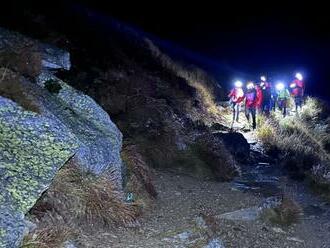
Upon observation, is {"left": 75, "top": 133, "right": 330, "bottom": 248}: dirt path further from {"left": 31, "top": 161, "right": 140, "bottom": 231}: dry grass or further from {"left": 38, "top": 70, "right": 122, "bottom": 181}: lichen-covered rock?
{"left": 38, "top": 70, "right": 122, "bottom": 181}: lichen-covered rock

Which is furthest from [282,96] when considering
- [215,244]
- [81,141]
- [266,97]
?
[81,141]

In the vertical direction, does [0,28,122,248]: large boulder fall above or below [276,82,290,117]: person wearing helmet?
below

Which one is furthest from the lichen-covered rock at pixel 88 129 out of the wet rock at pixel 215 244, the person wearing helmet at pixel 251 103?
Answer: the person wearing helmet at pixel 251 103

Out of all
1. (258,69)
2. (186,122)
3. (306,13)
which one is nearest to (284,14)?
(306,13)

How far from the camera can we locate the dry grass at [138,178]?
1031 centimetres

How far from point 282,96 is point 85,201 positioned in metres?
19.0

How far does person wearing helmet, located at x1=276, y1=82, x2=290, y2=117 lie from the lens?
83.4 feet

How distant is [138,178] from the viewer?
10875mm

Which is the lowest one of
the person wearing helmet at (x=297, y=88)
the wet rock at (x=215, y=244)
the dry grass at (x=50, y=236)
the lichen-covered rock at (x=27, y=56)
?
the wet rock at (x=215, y=244)

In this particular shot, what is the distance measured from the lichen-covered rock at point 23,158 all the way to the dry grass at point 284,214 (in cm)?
623

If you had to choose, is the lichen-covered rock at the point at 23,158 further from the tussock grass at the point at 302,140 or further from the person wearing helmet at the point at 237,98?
the person wearing helmet at the point at 237,98

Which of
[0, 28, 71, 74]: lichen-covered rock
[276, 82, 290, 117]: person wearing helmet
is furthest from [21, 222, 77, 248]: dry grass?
[276, 82, 290, 117]: person wearing helmet

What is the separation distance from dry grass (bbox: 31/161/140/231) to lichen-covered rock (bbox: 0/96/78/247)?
0.91 m

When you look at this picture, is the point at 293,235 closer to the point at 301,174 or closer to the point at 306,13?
the point at 301,174
